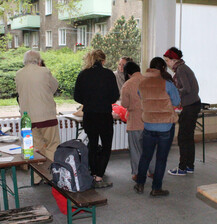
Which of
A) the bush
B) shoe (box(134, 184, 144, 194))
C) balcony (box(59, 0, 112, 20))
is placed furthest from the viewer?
balcony (box(59, 0, 112, 20))

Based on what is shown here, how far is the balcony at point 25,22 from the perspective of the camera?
5195mm

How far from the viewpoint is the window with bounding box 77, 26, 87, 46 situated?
578 centimetres

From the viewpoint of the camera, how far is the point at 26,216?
7.46ft

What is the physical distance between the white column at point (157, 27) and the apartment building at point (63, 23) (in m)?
0.35

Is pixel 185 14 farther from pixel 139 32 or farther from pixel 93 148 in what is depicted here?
pixel 93 148

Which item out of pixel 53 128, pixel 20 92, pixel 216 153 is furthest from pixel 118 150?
pixel 20 92

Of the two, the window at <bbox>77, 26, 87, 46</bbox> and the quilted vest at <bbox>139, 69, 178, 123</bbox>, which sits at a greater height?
the window at <bbox>77, 26, 87, 46</bbox>

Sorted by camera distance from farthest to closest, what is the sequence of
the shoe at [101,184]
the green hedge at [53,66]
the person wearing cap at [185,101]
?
the green hedge at [53,66] < the person wearing cap at [185,101] < the shoe at [101,184]

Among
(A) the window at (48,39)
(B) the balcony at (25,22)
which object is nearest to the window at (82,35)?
(A) the window at (48,39)

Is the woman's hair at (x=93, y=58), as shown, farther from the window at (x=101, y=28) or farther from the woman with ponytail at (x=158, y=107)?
the window at (x=101, y=28)

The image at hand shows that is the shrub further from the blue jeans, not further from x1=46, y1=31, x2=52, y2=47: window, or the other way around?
the blue jeans

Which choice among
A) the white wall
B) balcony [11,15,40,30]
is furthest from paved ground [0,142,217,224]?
balcony [11,15,40,30]

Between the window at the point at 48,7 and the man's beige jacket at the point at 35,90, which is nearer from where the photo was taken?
the man's beige jacket at the point at 35,90

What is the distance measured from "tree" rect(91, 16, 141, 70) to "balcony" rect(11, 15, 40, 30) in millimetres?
961
